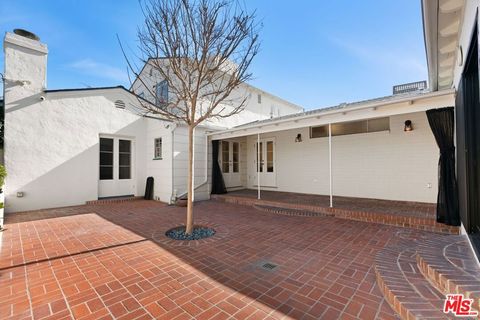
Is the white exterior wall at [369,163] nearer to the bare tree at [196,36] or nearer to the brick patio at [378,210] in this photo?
the brick patio at [378,210]

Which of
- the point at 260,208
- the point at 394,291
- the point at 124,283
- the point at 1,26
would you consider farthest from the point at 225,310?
the point at 1,26

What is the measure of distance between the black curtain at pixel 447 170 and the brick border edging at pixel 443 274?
1.76 meters

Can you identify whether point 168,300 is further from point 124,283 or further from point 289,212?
point 289,212

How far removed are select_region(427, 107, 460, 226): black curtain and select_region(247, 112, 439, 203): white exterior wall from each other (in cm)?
214

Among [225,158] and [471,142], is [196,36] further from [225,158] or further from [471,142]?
[225,158]

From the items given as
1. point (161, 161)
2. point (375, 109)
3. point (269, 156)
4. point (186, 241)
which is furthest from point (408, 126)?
point (161, 161)

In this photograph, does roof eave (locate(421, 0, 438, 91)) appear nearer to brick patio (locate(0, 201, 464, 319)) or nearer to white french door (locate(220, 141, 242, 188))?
brick patio (locate(0, 201, 464, 319))

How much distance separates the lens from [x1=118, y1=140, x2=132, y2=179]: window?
27.0 feet

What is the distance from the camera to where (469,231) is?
9.97 feet

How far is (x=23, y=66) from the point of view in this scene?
6402 mm

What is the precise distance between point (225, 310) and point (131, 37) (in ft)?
16.2

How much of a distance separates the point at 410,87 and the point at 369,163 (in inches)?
193

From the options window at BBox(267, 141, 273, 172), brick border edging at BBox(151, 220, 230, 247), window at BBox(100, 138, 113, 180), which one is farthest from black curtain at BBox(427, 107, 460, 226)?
window at BBox(100, 138, 113, 180)

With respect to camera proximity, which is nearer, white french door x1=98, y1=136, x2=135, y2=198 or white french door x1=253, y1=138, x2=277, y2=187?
white french door x1=98, y1=136, x2=135, y2=198
